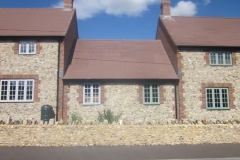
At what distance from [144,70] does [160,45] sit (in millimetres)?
4501

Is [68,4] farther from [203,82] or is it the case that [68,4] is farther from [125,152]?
[125,152]

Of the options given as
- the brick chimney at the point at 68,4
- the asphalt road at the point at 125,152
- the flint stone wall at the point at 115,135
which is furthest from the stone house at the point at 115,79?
the asphalt road at the point at 125,152

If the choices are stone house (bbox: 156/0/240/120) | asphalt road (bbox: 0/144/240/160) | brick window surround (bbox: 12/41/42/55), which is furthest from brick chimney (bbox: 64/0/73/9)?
asphalt road (bbox: 0/144/240/160)

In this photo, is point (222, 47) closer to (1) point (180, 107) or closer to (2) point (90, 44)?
(1) point (180, 107)

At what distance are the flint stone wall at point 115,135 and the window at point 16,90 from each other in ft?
16.1

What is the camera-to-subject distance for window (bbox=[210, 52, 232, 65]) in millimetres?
16812

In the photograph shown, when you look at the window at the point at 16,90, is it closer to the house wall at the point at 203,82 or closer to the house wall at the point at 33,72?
the house wall at the point at 33,72

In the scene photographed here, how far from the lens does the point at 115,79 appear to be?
15.8 m

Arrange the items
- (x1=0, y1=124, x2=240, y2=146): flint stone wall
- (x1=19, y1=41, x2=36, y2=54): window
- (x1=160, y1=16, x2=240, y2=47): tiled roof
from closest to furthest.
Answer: (x1=0, y1=124, x2=240, y2=146): flint stone wall, (x1=19, y1=41, x2=36, y2=54): window, (x1=160, y1=16, x2=240, y2=47): tiled roof

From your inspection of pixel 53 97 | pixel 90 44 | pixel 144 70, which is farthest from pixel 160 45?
pixel 53 97

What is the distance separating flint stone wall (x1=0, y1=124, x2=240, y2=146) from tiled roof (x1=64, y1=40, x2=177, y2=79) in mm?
5632

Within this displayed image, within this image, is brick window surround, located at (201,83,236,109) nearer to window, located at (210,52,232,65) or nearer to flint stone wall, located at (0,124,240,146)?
window, located at (210,52,232,65)

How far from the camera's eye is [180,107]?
15750mm

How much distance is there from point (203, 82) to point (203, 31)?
5207 mm
